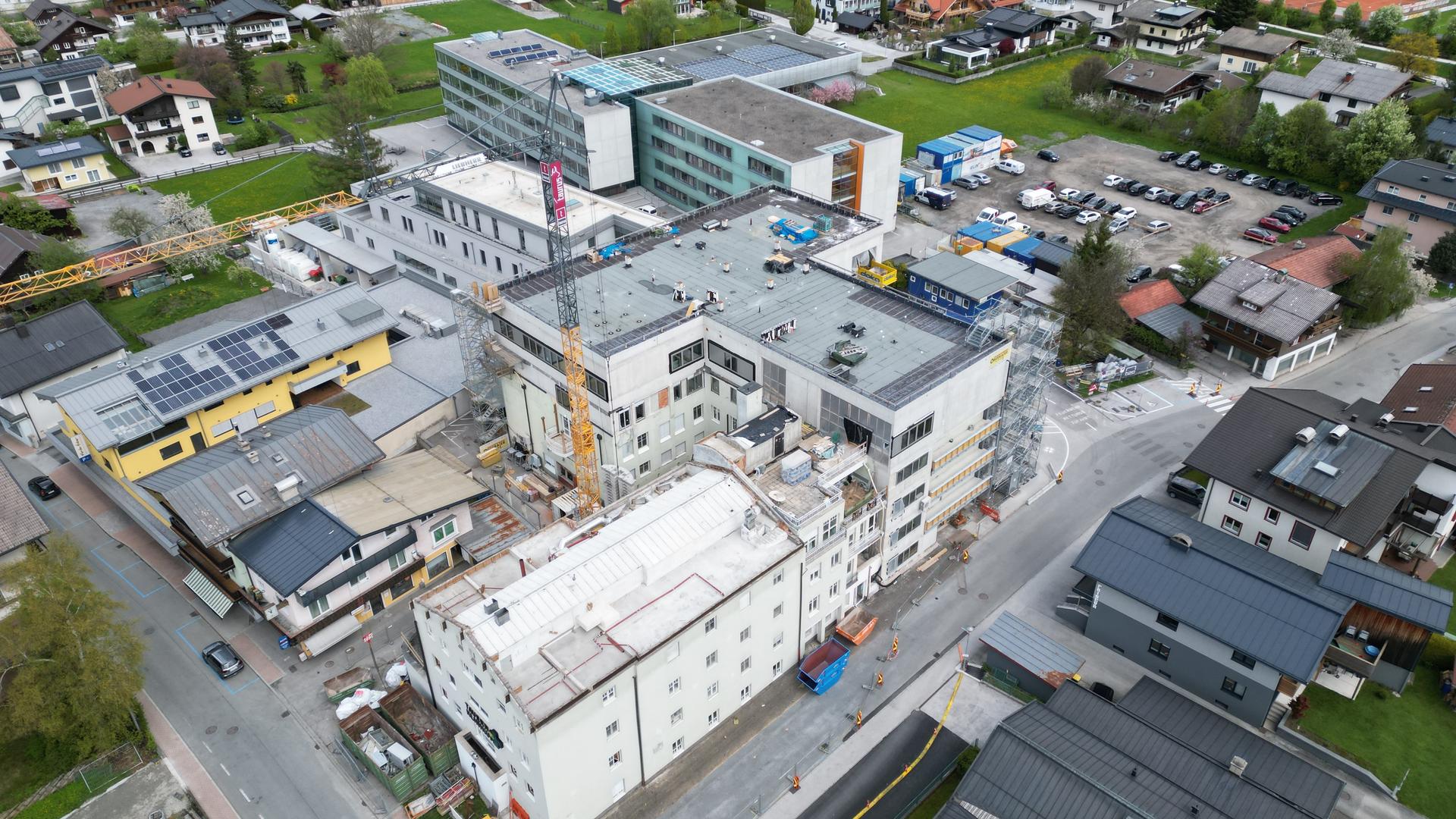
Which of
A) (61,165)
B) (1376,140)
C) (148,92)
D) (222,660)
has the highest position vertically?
(148,92)

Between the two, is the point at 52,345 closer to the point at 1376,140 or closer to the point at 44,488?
the point at 44,488

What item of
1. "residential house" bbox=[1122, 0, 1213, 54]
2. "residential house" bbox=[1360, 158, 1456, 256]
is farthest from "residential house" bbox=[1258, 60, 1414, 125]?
"residential house" bbox=[1122, 0, 1213, 54]

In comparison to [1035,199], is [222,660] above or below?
below

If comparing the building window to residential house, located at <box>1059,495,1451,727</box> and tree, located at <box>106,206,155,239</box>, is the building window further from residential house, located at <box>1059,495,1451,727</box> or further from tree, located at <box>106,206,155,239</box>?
tree, located at <box>106,206,155,239</box>

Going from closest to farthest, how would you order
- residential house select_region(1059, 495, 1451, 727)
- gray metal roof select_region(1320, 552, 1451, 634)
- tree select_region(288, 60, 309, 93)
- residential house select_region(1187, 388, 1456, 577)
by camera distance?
residential house select_region(1059, 495, 1451, 727) < gray metal roof select_region(1320, 552, 1451, 634) < residential house select_region(1187, 388, 1456, 577) < tree select_region(288, 60, 309, 93)

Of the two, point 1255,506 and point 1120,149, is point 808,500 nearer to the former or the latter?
point 1255,506

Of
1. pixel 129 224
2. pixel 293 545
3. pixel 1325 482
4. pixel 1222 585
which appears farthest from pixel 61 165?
pixel 1325 482
